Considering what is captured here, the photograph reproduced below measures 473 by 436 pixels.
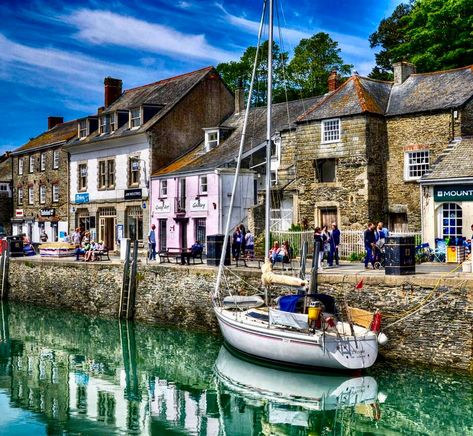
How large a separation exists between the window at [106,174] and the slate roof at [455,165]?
21.5 meters

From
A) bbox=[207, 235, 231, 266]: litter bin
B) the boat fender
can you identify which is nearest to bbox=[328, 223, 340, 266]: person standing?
bbox=[207, 235, 231, 266]: litter bin

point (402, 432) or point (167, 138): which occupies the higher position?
point (167, 138)

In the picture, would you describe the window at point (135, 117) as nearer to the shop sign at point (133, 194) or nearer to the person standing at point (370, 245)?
the shop sign at point (133, 194)

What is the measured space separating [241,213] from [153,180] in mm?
6253

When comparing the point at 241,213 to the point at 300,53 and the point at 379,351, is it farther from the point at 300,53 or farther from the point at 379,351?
the point at 300,53

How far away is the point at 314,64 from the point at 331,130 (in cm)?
2236

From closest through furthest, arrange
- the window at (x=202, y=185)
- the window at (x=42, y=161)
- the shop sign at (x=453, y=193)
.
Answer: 1. the shop sign at (x=453, y=193)
2. the window at (x=202, y=185)
3. the window at (x=42, y=161)

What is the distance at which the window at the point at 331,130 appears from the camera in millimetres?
31000

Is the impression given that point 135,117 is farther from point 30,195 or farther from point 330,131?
point 330,131

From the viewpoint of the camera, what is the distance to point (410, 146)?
29844 mm

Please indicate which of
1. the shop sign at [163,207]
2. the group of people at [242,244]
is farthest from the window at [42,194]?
the group of people at [242,244]

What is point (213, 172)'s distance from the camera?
113ft

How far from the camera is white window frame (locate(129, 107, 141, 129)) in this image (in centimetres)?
4084

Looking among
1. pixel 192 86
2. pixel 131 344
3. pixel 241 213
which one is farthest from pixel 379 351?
pixel 192 86
